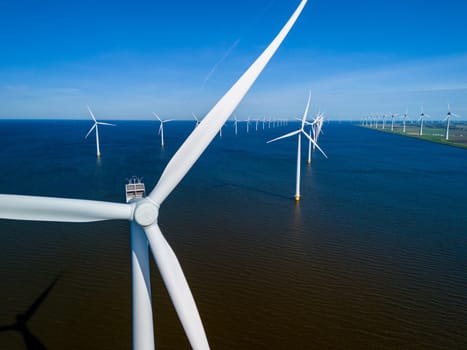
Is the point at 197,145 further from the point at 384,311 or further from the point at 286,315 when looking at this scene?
the point at 384,311

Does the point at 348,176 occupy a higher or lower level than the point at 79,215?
lower

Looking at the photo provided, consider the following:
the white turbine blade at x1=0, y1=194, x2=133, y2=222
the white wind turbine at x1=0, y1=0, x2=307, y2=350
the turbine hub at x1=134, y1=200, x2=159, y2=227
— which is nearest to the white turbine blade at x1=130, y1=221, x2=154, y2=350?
the white wind turbine at x1=0, y1=0, x2=307, y2=350

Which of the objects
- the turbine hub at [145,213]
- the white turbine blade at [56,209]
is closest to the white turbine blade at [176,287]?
A: the turbine hub at [145,213]

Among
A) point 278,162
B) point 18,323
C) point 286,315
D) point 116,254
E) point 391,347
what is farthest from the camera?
point 278,162

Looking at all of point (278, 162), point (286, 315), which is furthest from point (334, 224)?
point (278, 162)

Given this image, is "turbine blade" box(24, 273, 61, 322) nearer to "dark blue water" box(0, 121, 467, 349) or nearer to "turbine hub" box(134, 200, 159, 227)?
"dark blue water" box(0, 121, 467, 349)

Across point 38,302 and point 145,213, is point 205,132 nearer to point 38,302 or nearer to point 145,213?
point 145,213

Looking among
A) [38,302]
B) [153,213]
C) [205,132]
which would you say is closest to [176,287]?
[153,213]
